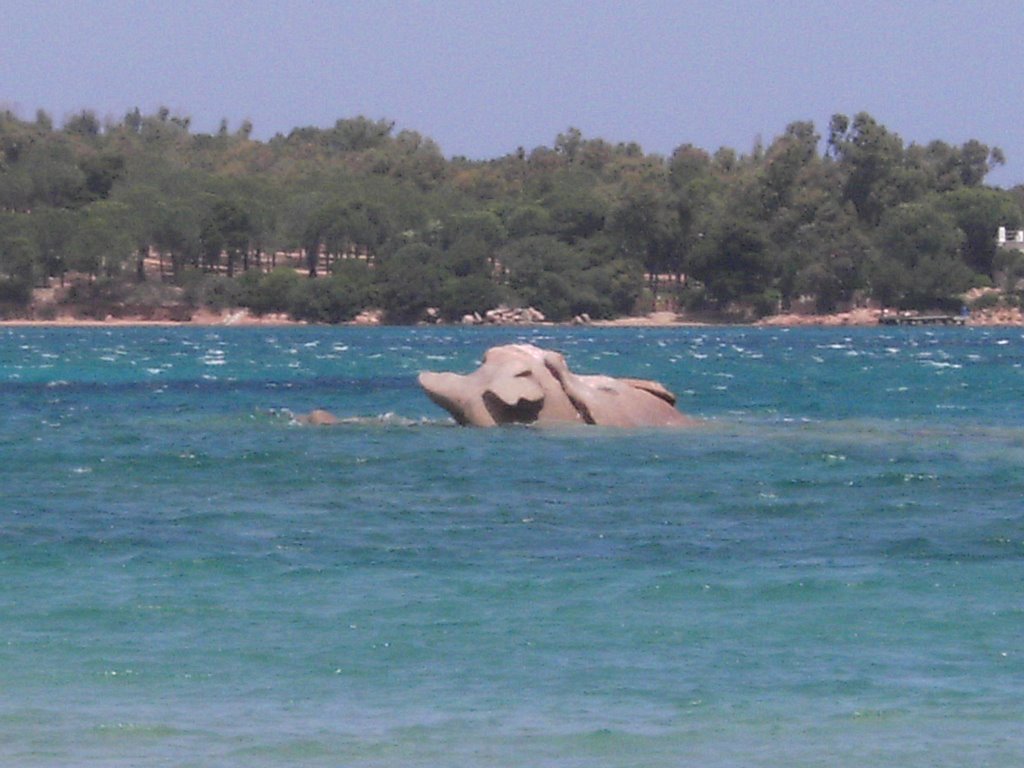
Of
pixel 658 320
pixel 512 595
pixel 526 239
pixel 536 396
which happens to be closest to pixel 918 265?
pixel 658 320

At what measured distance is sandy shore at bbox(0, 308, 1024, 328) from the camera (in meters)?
124

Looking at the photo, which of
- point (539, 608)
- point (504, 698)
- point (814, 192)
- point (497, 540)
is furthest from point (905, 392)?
point (814, 192)

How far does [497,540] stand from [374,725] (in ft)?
23.4

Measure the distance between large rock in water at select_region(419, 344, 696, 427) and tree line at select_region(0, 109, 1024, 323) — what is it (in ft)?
313

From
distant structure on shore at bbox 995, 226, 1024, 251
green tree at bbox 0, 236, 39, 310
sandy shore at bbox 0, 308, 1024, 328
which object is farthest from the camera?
distant structure on shore at bbox 995, 226, 1024, 251

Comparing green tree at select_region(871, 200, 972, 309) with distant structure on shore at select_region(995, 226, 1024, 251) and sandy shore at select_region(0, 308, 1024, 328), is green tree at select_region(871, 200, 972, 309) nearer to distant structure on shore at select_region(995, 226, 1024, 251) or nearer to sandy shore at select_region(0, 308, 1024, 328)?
sandy shore at select_region(0, 308, 1024, 328)

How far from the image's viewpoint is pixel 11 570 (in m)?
17.2

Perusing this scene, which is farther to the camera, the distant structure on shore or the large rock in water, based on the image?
the distant structure on shore

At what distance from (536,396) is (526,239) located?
10772 centimetres

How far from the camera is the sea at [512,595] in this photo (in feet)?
38.3

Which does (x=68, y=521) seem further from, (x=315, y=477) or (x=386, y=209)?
(x=386, y=209)

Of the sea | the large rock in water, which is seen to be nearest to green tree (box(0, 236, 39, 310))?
the sea

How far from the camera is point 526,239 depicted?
137125 millimetres

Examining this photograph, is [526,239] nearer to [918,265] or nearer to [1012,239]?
[918,265]
